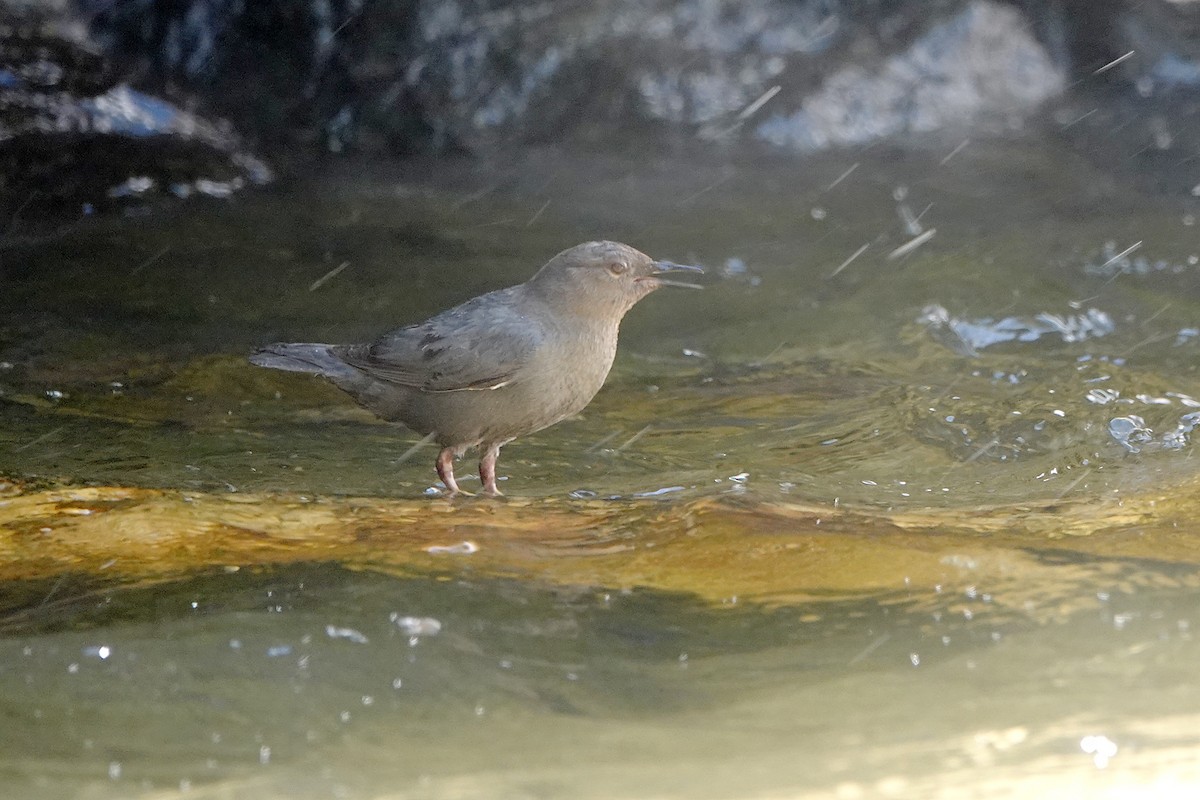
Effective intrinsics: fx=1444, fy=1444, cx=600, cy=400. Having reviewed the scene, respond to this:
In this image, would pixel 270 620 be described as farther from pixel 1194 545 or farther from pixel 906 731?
pixel 1194 545

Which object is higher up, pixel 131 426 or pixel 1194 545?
pixel 131 426

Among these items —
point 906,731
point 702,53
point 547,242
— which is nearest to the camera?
point 906,731

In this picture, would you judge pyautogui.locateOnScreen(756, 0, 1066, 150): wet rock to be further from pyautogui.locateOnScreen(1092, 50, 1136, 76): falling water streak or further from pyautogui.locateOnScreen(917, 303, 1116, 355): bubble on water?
pyautogui.locateOnScreen(917, 303, 1116, 355): bubble on water

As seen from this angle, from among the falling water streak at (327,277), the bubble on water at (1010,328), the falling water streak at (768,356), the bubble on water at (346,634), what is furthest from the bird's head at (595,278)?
the falling water streak at (327,277)

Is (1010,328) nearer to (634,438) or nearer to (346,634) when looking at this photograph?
Answer: (634,438)

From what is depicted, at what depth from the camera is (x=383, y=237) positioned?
28.6ft

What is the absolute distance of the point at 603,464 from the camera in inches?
221

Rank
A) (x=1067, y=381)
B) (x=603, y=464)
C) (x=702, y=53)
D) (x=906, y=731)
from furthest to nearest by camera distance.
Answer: (x=702, y=53)
(x=1067, y=381)
(x=603, y=464)
(x=906, y=731)

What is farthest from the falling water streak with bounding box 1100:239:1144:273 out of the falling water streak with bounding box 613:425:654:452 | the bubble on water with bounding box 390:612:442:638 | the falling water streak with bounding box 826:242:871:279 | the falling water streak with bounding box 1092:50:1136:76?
the bubble on water with bounding box 390:612:442:638

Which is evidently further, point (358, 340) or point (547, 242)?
point (547, 242)

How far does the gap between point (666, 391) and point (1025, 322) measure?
202 centimetres

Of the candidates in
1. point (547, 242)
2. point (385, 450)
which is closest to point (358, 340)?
point (385, 450)

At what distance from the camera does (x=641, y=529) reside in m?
4.30

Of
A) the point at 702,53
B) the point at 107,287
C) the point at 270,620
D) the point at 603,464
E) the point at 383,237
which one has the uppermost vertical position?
the point at 702,53
